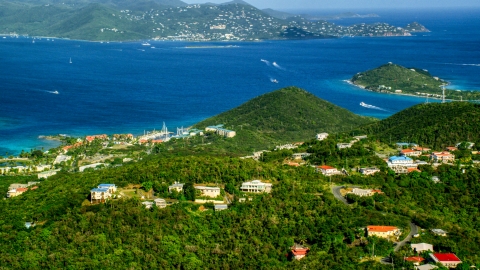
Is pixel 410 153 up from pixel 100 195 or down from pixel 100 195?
down

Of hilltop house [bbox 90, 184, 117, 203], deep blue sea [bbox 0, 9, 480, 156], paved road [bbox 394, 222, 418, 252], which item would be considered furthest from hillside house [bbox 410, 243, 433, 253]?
deep blue sea [bbox 0, 9, 480, 156]

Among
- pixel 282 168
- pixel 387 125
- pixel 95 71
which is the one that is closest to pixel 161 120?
pixel 387 125

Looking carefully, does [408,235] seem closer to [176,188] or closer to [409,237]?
[409,237]

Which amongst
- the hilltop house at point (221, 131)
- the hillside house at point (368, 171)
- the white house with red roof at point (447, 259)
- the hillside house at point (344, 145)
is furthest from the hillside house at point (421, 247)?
the hilltop house at point (221, 131)

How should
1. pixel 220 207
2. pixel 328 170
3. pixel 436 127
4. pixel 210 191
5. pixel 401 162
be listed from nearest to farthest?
pixel 220 207 → pixel 210 191 → pixel 328 170 → pixel 401 162 → pixel 436 127

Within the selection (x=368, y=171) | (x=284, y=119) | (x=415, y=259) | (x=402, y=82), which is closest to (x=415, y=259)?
(x=415, y=259)

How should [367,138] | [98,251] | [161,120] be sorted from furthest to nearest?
[161,120] < [367,138] < [98,251]

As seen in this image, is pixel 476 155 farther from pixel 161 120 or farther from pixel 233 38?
pixel 233 38

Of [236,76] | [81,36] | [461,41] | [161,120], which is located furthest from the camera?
[81,36]
